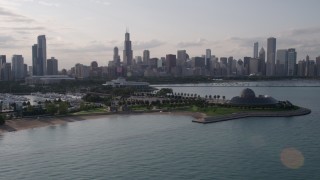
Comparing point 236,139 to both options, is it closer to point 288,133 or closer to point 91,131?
point 288,133

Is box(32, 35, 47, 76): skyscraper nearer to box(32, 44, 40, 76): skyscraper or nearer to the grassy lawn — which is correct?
box(32, 44, 40, 76): skyscraper

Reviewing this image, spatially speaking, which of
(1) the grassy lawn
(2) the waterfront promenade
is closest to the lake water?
(2) the waterfront promenade

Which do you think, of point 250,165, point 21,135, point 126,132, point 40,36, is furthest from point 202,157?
point 40,36

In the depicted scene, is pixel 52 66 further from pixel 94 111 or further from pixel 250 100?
pixel 250 100

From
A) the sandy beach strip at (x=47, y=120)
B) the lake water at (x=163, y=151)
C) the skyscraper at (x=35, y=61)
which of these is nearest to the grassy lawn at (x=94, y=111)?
the sandy beach strip at (x=47, y=120)

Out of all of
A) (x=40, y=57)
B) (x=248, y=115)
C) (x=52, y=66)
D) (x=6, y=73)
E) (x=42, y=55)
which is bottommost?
(x=248, y=115)

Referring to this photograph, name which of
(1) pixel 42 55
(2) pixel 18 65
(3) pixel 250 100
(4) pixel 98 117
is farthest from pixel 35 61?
(3) pixel 250 100

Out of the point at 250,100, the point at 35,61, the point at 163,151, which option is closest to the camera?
the point at 163,151
